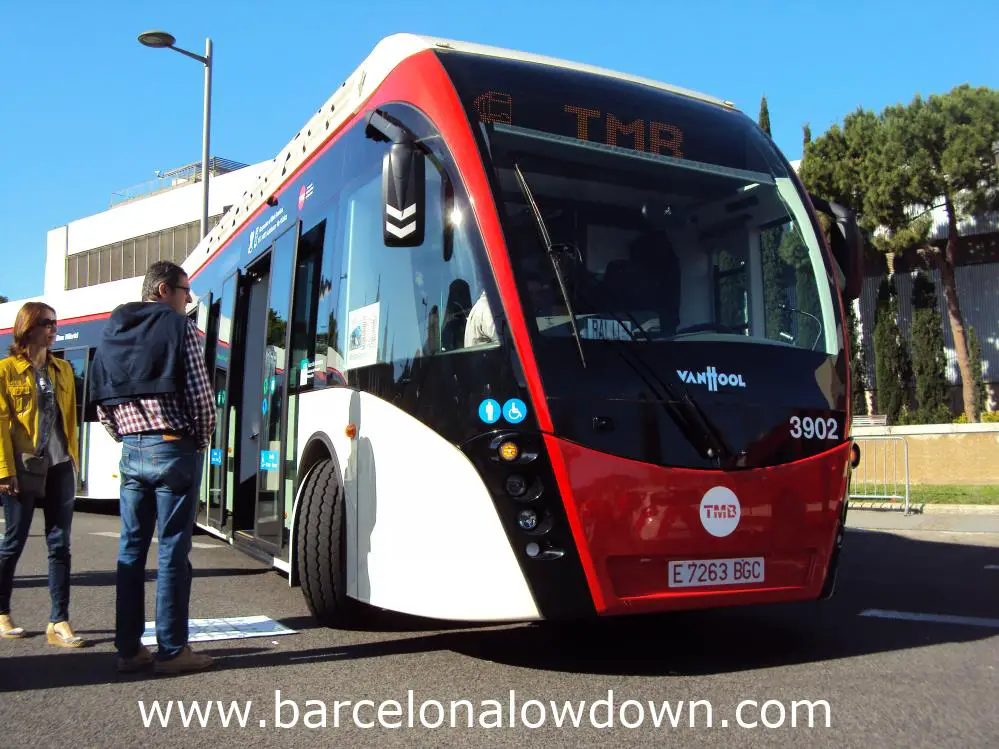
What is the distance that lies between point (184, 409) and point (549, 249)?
1866mm

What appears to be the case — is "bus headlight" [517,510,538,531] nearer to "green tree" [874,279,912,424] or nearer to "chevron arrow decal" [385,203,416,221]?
"chevron arrow decal" [385,203,416,221]

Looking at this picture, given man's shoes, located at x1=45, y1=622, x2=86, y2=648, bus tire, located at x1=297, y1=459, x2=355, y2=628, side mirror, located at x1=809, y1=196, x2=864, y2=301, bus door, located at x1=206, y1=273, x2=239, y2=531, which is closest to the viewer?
man's shoes, located at x1=45, y1=622, x2=86, y2=648

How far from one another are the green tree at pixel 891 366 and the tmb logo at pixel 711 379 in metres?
29.2

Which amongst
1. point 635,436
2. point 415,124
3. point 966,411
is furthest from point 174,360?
point 966,411

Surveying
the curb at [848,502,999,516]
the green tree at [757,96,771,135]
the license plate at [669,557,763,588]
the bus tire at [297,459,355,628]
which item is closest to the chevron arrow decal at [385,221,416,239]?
the bus tire at [297,459,355,628]

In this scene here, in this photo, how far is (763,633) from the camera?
5559 millimetres

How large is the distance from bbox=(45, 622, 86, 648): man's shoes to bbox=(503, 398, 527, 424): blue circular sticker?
272 cm

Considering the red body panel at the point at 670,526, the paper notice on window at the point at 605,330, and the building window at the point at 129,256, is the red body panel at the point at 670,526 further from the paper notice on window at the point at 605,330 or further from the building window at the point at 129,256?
the building window at the point at 129,256

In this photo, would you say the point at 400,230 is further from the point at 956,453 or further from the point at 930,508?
the point at 956,453

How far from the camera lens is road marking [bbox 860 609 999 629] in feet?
19.2

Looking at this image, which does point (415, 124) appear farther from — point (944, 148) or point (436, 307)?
point (944, 148)

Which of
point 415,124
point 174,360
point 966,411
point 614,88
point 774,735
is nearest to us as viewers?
point 774,735

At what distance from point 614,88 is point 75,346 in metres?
12.2

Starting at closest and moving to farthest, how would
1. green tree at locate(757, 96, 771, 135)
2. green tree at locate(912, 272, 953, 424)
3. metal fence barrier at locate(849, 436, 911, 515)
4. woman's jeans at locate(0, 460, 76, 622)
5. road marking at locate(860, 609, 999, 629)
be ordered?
woman's jeans at locate(0, 460, 76, 622) < road marking at locate(860, 609, 999, 629) < metal fence barrier at locate(849, 436, 911, 515) < green tree at locate(912, 272, 953, 424) < green tree at locate(757, 96, 771, 135)
